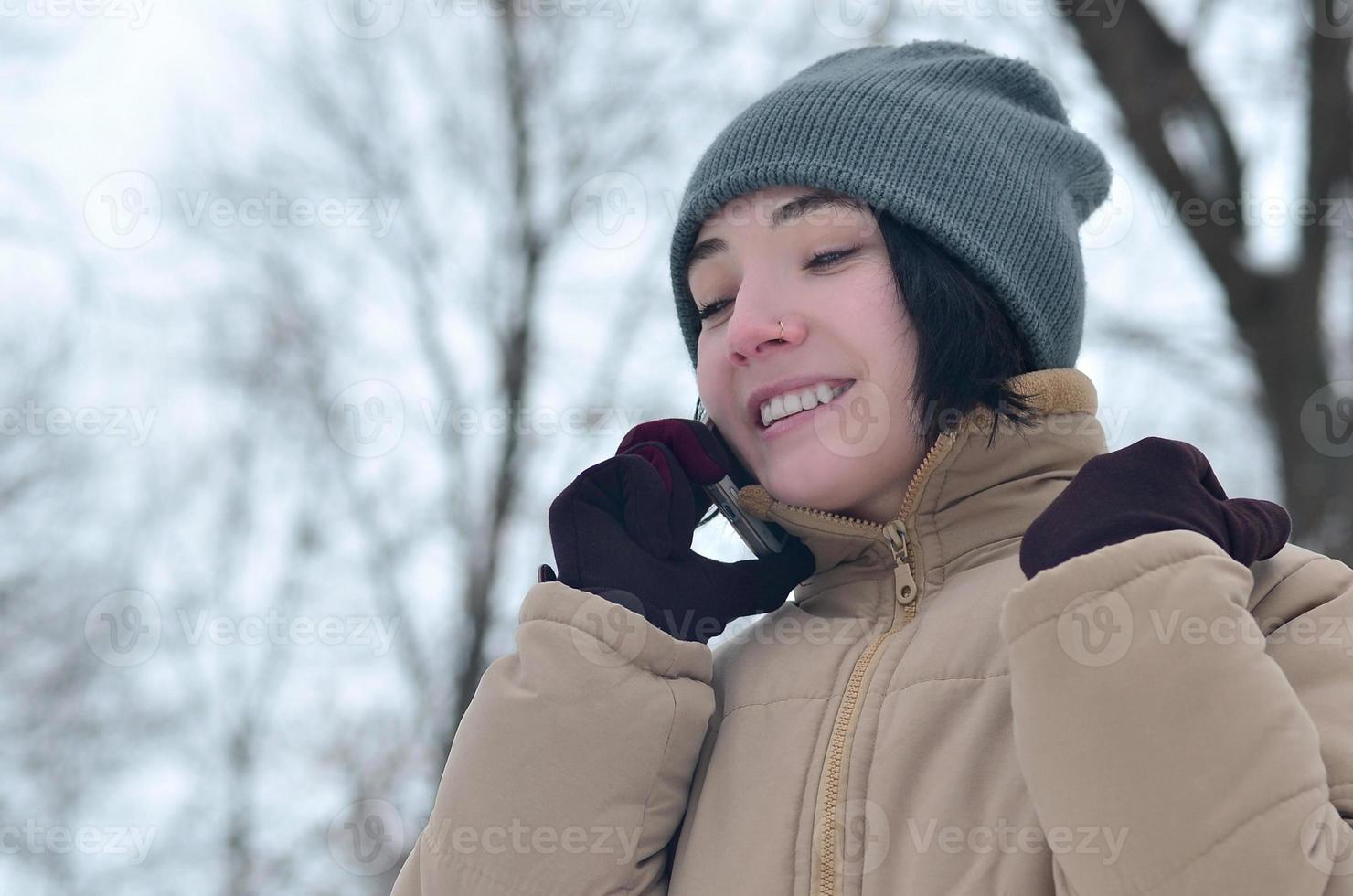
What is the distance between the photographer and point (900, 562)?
57.6 inches

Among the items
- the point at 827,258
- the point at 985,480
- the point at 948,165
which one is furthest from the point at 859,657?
the point at 948,165

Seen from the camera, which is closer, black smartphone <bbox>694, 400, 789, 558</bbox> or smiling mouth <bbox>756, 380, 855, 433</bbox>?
smiling mouth <bbox>756, 380, 855, 433</bbox>

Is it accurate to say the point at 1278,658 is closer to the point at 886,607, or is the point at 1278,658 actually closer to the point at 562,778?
the point at 886,607

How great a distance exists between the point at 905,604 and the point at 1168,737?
0.49m

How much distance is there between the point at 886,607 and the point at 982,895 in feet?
1.38

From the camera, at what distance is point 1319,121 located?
10.7 feet

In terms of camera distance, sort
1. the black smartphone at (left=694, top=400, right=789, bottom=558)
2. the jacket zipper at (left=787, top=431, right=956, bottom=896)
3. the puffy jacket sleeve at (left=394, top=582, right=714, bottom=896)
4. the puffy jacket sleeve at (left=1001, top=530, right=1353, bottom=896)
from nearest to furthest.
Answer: the puffy jacket sleeve at (left=1001, top=530, right=1353, bottom=896) → the jacket zipper at (left=787, top=431, right=956, bottom=896) → the puffy jacket sleeve at (left=394, top=582, right=714, bottom=896) → the black smartphone at (left=694, top=400, right=789, bottom=558)

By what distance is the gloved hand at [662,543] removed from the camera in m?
1.50

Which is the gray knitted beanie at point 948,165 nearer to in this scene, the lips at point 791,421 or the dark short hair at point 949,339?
the dark short hair at point 949,339

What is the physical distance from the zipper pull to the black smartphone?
0.82 ft

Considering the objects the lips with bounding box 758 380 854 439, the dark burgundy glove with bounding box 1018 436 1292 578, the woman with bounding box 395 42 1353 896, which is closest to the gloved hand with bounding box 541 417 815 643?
the woman with bounding box 395 42 1353 896

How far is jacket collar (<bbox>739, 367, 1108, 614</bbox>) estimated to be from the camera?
57.2 inches

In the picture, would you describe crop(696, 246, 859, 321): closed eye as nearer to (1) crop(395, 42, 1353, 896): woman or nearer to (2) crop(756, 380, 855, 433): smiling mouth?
(1) crop(395, 42, 1353, 896): woman

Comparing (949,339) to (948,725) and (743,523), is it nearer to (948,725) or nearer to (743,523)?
(743,523)
